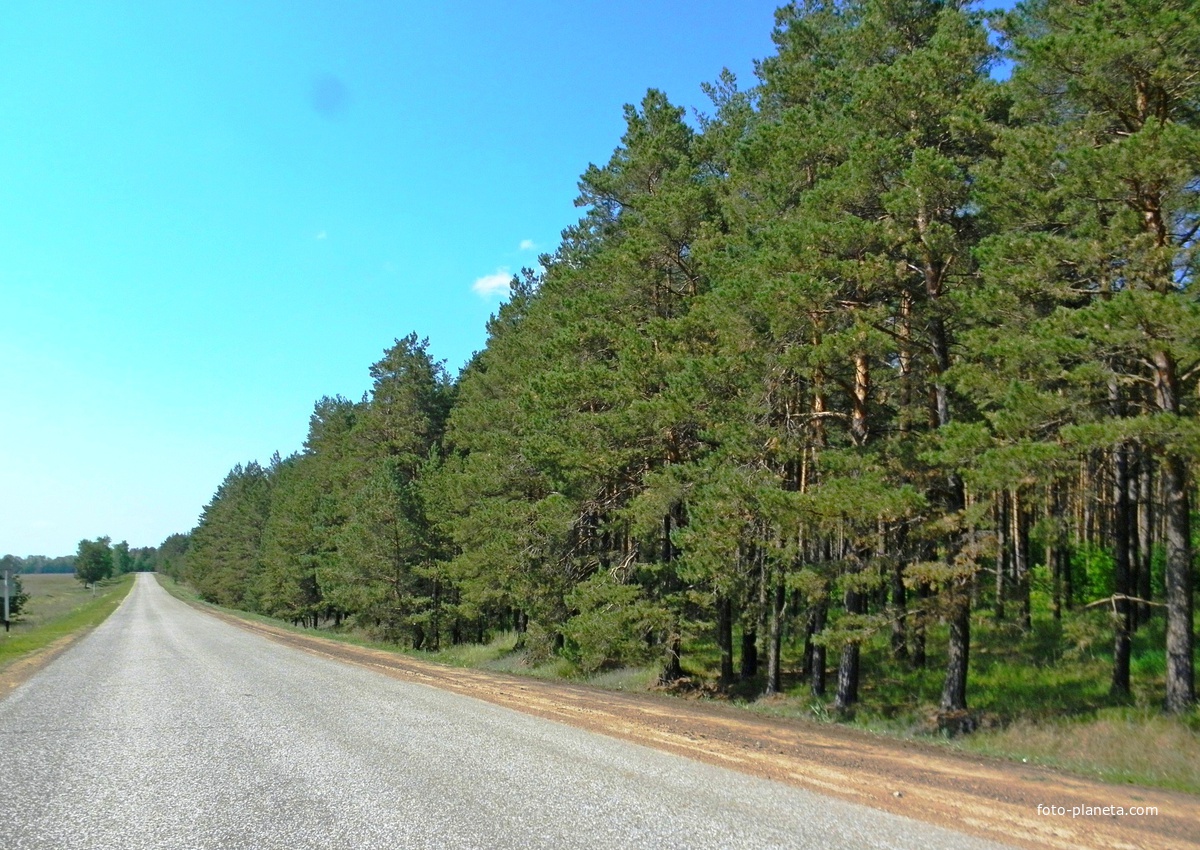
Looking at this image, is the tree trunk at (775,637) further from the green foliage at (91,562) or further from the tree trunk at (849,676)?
the green foliage at (91,562)

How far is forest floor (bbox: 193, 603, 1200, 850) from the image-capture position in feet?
21.7

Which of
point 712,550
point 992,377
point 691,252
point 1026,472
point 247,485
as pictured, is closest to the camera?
point 1026,472

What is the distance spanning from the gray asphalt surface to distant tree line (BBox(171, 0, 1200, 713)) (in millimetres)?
7759

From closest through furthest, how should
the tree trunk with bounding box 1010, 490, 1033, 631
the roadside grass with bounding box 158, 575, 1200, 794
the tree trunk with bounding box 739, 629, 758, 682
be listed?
the roadside grass with bounding box 158, 575, 1200, 794 → the tree trunk with bounding box 1010, 490, 1033, 631 → the tree trunk with bounding box 739, 629, 758, 682

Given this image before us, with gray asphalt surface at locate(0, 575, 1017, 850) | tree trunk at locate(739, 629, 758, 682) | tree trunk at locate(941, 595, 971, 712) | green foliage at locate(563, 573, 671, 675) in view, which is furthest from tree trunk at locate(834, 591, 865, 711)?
gray asphalt surface at locate(0, 575, 1017, 850)

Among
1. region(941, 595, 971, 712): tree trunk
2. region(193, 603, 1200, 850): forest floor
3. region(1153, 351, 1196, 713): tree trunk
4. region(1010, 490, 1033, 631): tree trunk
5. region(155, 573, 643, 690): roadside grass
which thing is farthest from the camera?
region(155, 573, 643, 690): roadside grass

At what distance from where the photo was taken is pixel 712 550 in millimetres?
17562

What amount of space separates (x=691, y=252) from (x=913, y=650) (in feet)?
42.7

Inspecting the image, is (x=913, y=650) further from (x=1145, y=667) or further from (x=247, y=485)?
(x=247, y=485)

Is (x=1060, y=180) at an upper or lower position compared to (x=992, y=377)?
upper

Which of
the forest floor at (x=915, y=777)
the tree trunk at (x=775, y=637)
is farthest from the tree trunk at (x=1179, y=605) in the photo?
the tree trunk at (x=775, y=637)

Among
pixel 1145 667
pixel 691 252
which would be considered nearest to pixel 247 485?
pixel 691 252

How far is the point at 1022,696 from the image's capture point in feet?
58.4

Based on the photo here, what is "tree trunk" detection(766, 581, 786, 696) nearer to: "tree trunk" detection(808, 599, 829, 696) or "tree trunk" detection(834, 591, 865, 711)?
"tree trunk" detection(808, 599, 829, 696)
